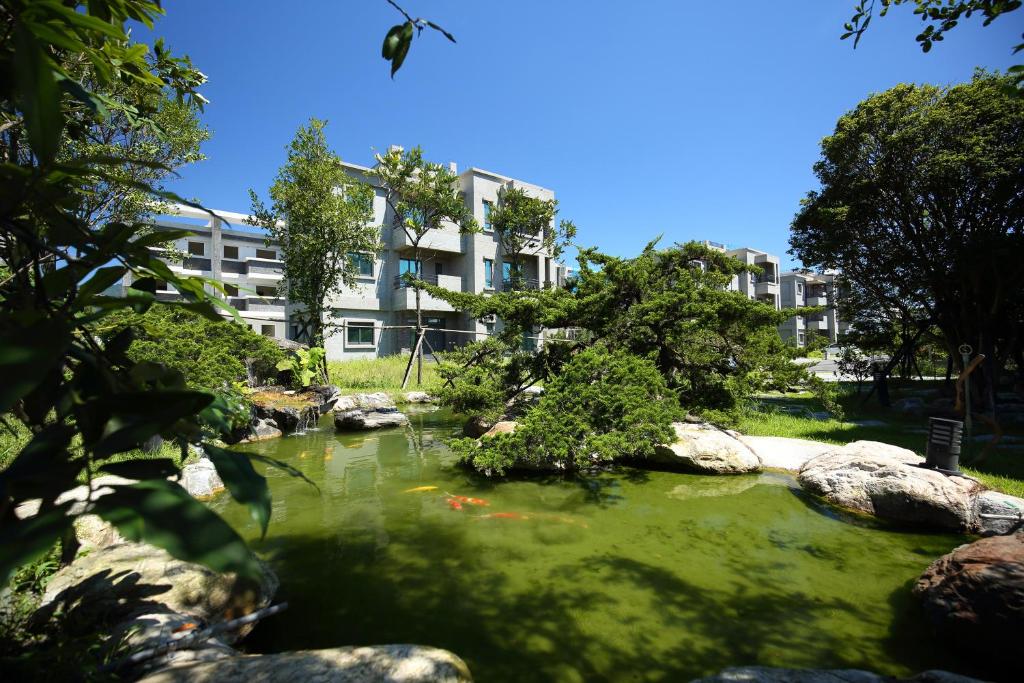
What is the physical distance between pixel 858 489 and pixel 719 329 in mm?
3407

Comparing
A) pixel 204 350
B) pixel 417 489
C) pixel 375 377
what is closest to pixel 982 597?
pixel 417 489

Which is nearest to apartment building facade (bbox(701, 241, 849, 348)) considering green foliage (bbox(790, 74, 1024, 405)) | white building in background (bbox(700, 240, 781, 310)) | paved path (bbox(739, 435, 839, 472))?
white building in background (bbox(700, 240, 781, 310))

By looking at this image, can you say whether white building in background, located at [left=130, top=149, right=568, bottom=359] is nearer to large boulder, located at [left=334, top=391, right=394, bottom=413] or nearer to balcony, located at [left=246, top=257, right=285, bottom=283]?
balcony, located at [left=246, top=257, right=285, bottom=283]

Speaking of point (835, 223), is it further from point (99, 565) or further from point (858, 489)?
point (99, 565)

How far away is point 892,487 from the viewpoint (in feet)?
17.2

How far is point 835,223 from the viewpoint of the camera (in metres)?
12.2

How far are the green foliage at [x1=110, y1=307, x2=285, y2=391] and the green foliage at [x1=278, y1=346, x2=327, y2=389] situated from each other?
29 cm

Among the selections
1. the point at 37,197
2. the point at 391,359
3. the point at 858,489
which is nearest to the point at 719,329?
the point at 858,489

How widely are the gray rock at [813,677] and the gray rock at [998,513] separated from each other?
3173 millimetres

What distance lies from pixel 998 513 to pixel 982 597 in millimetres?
2367

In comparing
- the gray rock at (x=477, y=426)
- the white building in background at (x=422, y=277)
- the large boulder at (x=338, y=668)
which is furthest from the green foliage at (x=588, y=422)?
the white building in background at (x=422, y=277)

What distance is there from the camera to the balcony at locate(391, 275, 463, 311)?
2162 cm

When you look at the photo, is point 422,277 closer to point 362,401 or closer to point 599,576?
point 362,401

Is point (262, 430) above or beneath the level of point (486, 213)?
beneath
